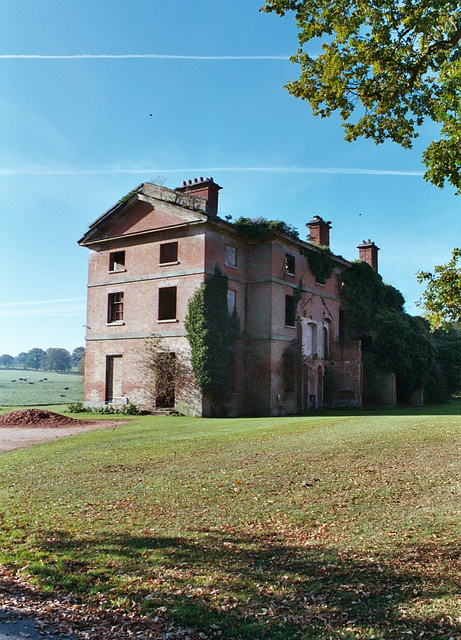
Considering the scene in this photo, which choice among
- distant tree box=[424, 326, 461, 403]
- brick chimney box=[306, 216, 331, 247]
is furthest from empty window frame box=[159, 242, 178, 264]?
distant tree box=[424, 326, 461, 403]

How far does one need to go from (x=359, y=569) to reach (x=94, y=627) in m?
2.91

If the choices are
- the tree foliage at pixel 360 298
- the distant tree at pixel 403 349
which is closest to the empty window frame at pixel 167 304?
the tree foliage at pixel 360 298

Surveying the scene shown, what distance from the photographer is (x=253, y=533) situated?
24.8 feet

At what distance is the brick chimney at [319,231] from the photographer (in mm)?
35125

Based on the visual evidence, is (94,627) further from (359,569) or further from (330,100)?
(330,100)

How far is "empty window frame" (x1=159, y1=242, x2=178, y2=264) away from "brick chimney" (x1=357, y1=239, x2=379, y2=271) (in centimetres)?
1591

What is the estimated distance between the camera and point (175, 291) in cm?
2973

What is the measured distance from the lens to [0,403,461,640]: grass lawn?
5.12m

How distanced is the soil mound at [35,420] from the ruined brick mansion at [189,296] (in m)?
6.47

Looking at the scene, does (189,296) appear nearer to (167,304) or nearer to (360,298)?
(167,304)

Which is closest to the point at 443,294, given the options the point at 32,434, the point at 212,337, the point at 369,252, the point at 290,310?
the point at 32,434

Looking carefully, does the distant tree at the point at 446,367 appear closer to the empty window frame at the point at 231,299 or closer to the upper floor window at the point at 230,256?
the empty window frame at the point at 231,299

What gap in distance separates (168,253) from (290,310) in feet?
24.0

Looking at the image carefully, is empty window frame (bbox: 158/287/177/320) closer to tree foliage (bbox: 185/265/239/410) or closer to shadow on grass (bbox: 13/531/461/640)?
tree foliage (bbox: 185/265/239/410)
